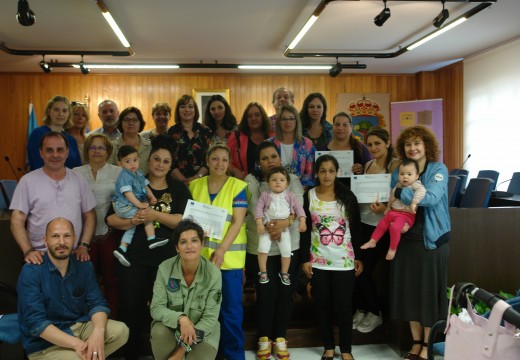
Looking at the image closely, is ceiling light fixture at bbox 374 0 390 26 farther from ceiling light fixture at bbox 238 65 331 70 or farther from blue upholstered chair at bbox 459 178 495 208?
ceiling light fixture at bbox 238 65 331 70

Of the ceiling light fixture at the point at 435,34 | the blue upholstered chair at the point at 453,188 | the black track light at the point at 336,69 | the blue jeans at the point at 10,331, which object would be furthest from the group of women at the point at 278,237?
the black track light at the point at 336,69

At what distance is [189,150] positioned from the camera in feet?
12.6

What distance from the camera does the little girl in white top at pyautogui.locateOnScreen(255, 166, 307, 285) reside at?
3127 millimetres

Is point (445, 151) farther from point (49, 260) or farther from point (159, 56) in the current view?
point (49, 260)

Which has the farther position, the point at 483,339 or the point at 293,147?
the point at 293,147

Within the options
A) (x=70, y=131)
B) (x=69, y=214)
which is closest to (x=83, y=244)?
(x=69, y=214)

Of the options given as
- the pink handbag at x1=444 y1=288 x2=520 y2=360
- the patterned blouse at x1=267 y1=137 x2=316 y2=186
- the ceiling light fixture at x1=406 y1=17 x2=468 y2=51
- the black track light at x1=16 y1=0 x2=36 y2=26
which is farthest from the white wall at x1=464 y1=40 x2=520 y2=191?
the black track light at x1=16 y1=0 x2=36 y2=26

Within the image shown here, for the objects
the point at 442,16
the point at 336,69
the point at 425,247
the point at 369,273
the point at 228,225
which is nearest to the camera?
the point at 425,247

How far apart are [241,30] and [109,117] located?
3275mm

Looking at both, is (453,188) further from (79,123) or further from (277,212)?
(79,123)

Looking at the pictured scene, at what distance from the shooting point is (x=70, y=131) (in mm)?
4195

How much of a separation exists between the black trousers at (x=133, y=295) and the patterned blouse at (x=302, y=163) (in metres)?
1.27

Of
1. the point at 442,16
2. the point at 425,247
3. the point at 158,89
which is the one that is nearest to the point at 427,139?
the point at 425,247

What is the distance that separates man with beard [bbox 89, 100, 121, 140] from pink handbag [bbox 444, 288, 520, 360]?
11.0ft
